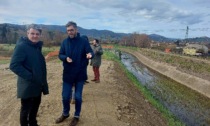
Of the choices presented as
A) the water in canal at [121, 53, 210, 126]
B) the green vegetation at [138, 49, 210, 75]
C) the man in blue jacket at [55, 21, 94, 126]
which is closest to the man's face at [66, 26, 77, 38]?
the man in blue jacket at [55, 21, 94, 126]

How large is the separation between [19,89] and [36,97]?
365mm

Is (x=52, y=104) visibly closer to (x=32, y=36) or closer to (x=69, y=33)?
(x=69, y=33)

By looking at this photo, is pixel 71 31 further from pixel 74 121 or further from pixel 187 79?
pixel 187 79

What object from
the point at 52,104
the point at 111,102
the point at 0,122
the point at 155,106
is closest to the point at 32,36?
the point at 0,122

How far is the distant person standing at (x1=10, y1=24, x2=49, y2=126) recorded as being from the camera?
6.17m

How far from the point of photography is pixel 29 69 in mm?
6289

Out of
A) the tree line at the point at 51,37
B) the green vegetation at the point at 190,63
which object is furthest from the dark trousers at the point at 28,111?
the tree line at the point at 51,37

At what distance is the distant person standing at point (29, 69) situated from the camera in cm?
617

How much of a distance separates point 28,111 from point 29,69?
82 centimetres

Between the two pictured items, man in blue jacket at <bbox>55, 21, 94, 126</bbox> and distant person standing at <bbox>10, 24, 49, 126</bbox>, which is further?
man in blue jacket at <bbox>55, 21, 94, 126</bbox>

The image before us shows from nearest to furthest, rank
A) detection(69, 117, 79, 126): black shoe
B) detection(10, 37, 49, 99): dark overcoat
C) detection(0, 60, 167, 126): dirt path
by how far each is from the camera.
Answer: detection(10, 37, 49, 99): dark overcoat
detection(69, 117, 79, 126): black shoe
detection(0, 60, 167, 126): dirt path

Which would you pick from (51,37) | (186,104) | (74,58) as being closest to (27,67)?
(74,58)

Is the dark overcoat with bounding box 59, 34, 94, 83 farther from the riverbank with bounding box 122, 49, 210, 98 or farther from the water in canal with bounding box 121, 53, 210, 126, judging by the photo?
the riverbank with bounding box 122, 49, 210, 98

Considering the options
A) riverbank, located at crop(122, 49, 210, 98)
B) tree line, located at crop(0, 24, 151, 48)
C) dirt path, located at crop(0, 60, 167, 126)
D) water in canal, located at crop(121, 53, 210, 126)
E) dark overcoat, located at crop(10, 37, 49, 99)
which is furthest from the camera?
tree line, located at crop(0, 24, 151, 48)
